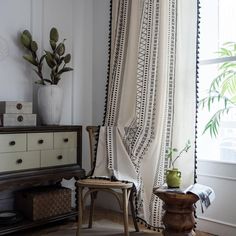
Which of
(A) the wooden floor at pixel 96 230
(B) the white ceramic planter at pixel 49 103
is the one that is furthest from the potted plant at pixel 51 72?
(A) the wooden floor at pixel 96 230

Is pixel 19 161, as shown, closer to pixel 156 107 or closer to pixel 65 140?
pixel 65 140

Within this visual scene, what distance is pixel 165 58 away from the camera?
279 cm

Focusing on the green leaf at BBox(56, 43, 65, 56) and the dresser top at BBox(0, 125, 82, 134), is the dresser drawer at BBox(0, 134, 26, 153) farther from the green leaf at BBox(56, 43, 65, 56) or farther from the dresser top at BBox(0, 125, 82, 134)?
the green leaf at BBox(56, 43, 65, 56)

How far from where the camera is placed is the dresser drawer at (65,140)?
2.86 m

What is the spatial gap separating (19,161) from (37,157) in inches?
6.7

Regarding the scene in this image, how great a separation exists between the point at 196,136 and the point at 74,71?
154cm

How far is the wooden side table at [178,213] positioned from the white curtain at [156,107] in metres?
0.45

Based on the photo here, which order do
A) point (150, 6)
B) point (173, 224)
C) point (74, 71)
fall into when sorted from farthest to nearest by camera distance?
point (74, 71) < point (150, 6) < point (173, 224)

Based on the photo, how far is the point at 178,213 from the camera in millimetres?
2215

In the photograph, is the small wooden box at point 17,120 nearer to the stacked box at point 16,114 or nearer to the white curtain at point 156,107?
the stacked box at point 16,114

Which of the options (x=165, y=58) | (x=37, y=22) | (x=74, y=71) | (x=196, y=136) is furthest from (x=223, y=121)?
(x=37, y=22)

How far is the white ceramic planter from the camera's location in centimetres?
294

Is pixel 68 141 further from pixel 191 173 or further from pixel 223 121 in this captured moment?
pixel 223 121

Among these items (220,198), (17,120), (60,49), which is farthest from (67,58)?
(220,198)
